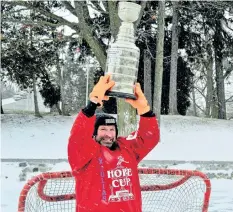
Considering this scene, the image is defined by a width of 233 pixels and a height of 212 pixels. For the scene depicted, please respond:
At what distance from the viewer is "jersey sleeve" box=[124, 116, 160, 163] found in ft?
10.6

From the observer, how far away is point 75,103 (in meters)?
46.8

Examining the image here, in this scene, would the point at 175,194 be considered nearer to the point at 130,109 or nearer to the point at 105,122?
the point at 105,122

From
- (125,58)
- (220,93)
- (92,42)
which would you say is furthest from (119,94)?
(220,93)

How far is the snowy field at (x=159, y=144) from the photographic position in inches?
349

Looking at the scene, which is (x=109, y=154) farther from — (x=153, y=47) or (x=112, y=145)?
(x=153, y=47)

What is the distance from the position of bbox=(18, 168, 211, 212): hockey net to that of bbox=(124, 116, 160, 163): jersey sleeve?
61cm

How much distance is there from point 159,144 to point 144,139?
35.1ft

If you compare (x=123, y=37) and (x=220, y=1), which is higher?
(x=220, y=1)

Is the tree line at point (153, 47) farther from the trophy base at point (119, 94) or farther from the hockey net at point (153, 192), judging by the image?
the trophy base at point (119, 94)

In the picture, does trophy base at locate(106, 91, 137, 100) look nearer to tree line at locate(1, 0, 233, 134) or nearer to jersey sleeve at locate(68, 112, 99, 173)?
jersey sleeve at locate(68, 112, 99, 173)

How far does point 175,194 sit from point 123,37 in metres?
2.03

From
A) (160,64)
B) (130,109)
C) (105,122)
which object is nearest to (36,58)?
(160,64)

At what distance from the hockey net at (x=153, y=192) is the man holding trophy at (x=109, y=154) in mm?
460

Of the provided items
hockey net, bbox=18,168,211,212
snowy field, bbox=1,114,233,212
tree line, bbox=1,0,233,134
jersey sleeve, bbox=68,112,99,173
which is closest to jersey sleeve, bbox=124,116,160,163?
jersey sleeve, bbox=68,112,99,173
